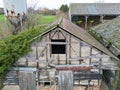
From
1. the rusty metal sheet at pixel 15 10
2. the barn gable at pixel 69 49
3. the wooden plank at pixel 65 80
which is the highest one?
the rusty metal sheet at pixel 15 10

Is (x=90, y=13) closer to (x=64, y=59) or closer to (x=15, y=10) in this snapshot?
(x=15, y=10)

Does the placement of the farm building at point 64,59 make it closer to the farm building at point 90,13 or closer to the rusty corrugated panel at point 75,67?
the rusty corrugated panel at point 75,67

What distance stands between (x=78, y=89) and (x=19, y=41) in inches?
178

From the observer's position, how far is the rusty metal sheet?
63.8ft

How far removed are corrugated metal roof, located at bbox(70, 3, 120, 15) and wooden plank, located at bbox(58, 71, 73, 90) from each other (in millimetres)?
20766

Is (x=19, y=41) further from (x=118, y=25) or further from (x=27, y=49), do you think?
(x=118, y=25)

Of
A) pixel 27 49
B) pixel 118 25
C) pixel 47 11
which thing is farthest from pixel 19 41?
pixel 47 11

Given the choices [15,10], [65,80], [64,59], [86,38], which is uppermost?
[15,10]

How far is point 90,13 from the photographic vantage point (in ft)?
96.1

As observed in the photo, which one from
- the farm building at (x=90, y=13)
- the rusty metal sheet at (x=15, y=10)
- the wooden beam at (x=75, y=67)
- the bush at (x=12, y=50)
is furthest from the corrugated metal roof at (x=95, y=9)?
the bush at (x=12, y=50)

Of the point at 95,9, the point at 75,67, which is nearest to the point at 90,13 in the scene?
the point at 95,9

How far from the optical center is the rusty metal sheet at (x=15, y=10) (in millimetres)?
19447

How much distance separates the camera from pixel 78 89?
11742mm

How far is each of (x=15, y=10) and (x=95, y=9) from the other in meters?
15.5
